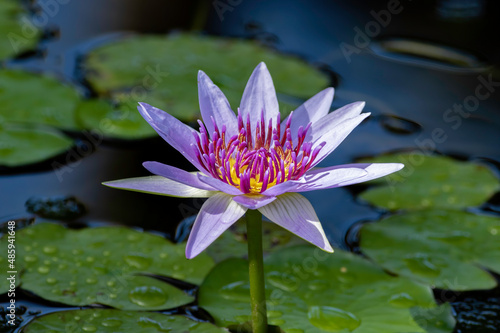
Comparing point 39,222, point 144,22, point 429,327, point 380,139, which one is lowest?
point 429,327

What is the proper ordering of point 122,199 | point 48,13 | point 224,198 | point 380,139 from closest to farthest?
point 224,198 < point 122,199 < point 380,139 < point 48,13

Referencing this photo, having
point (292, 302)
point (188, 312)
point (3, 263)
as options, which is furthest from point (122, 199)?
point (292, 302)

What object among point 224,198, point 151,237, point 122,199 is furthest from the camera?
point 122,199

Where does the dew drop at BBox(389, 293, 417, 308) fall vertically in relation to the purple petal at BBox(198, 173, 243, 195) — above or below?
below

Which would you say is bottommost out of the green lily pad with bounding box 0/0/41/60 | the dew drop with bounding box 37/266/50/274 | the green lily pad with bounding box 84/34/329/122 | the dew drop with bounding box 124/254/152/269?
the dew drop with bounding box 37/266/50/274

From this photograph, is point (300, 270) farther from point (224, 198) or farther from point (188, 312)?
point (224, 198)

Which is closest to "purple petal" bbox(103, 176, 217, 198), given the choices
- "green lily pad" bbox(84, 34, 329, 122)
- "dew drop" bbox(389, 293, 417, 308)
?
"dew drop" bbox(389, 293, 417, 308)

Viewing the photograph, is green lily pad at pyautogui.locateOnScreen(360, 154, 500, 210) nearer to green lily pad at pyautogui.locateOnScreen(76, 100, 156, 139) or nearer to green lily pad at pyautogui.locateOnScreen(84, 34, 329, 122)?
green lily pad at pyautogui.locateOnScreen(84, 34, 329, 122)
